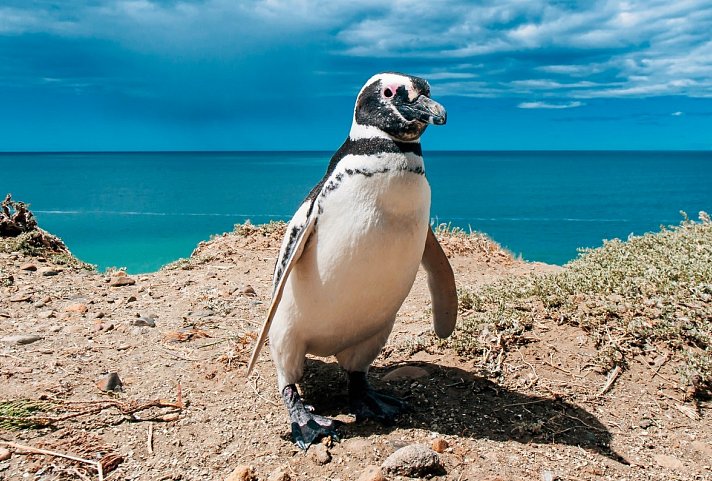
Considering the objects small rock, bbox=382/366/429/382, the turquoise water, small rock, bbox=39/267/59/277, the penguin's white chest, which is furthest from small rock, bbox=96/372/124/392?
the turquoise water

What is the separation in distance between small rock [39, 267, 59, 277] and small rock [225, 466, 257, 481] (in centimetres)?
468

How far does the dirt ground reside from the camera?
3.10m

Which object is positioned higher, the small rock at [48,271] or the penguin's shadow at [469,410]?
the penguin's shadow at [469,410]

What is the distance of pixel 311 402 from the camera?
12.5 feet

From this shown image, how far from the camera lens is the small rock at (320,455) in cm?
304

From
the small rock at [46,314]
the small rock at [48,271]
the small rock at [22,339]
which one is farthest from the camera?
the small rock at [48,271]

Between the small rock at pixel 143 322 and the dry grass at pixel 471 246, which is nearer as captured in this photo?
the small rock at pixel 143 322

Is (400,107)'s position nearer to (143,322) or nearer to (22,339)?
(143,322)

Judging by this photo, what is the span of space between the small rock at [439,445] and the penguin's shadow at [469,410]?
0.19 meters

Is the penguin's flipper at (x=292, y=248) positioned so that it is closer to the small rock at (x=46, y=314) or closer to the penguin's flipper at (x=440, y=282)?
the penguin's flipper at (x=440, y=282)

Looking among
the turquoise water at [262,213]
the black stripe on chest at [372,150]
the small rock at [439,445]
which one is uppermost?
the black stripe on chest at [372,150]

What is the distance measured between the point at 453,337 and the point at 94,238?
24964 mm

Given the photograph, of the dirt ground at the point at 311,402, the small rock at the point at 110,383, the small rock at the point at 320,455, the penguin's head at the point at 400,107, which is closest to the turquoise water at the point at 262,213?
the dirt ground at the point at 311,402

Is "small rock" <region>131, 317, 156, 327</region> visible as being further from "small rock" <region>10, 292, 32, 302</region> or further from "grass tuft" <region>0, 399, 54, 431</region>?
A: "grass tuft" <region>0, 399, 54, 431</region>
